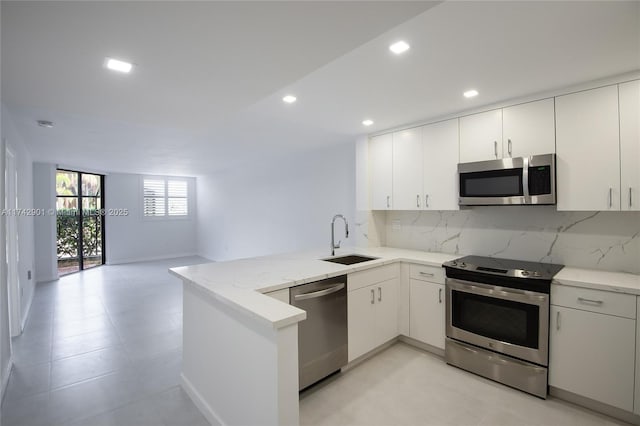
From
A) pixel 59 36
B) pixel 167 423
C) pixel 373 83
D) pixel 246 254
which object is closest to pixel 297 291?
pixel 167 423

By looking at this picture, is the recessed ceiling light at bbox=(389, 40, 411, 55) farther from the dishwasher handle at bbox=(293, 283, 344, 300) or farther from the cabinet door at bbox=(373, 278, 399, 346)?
the cabinet door at bbox=(373, 278, 399, 346)

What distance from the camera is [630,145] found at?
2209 mm

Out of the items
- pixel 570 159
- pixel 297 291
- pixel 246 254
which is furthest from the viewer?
pixel 246 254

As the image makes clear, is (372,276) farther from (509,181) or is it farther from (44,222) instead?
(44,222)

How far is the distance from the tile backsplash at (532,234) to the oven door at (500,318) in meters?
0.67

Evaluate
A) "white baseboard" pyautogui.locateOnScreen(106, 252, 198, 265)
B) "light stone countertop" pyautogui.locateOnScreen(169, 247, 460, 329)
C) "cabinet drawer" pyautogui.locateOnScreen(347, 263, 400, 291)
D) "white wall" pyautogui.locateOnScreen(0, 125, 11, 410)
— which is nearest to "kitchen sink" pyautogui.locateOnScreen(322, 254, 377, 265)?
"light stone countertop" pyautogui.locateOnScreen(169, 247, 460, 329)

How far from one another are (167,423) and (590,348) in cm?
297

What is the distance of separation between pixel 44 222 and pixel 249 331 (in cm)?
703

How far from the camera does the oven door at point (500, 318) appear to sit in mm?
2318

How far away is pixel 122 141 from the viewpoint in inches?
169

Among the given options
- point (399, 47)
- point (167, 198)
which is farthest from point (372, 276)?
point (167, 198)

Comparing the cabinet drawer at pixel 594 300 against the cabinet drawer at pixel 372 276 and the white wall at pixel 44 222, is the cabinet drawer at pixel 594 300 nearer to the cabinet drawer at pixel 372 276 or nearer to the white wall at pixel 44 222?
the cabinet drawer at pixel 372 276

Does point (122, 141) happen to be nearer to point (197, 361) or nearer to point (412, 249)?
point (197, 361)

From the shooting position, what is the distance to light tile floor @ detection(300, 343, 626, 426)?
209cm
